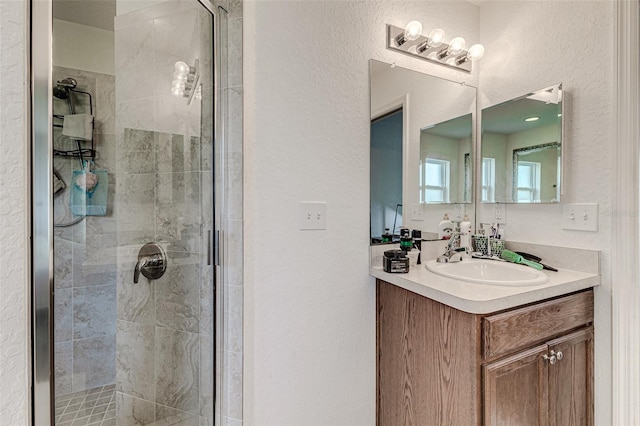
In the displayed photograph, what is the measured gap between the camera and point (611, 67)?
131 centimetres

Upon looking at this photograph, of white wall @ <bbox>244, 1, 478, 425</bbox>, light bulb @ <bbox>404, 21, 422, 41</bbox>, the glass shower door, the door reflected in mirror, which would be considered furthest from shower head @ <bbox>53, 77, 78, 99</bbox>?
the door reflected in mirror

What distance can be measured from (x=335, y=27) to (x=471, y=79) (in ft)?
3.09

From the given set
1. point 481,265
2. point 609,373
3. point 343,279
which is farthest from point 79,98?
point 609,373

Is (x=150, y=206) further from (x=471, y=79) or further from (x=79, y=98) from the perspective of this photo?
(x=471, y=79)

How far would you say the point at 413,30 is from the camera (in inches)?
59.1

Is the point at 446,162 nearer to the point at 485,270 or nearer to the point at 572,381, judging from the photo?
the point at 485,270

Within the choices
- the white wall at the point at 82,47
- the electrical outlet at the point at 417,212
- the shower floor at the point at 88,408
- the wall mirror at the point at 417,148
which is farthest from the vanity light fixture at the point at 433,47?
the shower floor at the point at 88,408

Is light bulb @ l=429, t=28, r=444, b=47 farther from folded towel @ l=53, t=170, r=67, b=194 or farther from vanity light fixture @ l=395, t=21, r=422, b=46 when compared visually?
folded towel @ l=53, t=170, r=67, b=194

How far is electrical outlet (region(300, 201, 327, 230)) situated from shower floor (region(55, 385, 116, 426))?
923 mm

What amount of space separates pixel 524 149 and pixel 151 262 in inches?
74.0

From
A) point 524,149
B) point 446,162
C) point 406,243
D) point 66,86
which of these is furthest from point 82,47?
point 524,149

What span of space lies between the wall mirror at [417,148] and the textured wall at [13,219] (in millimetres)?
1180

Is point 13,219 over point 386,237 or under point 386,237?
over

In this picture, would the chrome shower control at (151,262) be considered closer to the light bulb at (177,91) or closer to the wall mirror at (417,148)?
the light bulb at (177,91)
